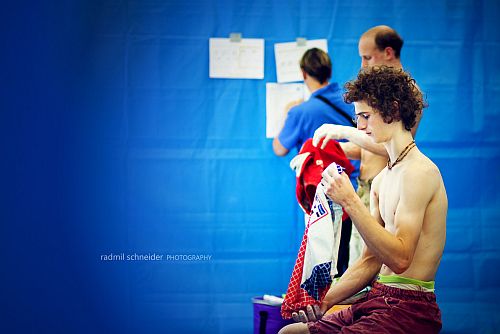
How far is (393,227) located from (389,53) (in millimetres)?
1291

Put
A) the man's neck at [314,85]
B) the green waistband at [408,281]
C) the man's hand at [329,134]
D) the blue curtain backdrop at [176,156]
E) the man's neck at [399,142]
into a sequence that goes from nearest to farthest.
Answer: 1. the green waistband at [408,281]
2. the man's neck at [399,142]
3. the man's hand at [329,134]
4. the man's neck at [314,85]
5. the blue curtain backdrop at [176,156]

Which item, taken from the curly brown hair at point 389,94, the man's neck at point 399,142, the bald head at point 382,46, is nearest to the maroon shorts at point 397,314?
the man's neck at point 399,142

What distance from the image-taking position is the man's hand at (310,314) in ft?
8.18

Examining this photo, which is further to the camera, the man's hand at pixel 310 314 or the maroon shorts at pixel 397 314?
the man's hand at pixel 310 314

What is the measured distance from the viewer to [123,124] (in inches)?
168

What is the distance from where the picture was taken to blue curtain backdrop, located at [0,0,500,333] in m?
4.21

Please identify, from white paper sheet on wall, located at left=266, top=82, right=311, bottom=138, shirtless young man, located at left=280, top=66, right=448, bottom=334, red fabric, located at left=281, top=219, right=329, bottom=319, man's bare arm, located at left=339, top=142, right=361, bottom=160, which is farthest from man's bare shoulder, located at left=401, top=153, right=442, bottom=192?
white paper sheet on wall, located at left=266, top=82, right=311, bottom=138

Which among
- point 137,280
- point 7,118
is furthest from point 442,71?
point 7,118

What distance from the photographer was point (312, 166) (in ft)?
9.78

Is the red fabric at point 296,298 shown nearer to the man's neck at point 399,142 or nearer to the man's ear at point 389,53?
the man's neck at point 399,142

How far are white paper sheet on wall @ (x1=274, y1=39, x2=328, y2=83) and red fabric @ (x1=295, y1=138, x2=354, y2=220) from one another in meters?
1.31

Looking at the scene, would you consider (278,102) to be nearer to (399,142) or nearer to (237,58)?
(237,58)

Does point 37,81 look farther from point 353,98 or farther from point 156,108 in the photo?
point 353,98

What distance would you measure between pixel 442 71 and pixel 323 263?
2.34 metres
